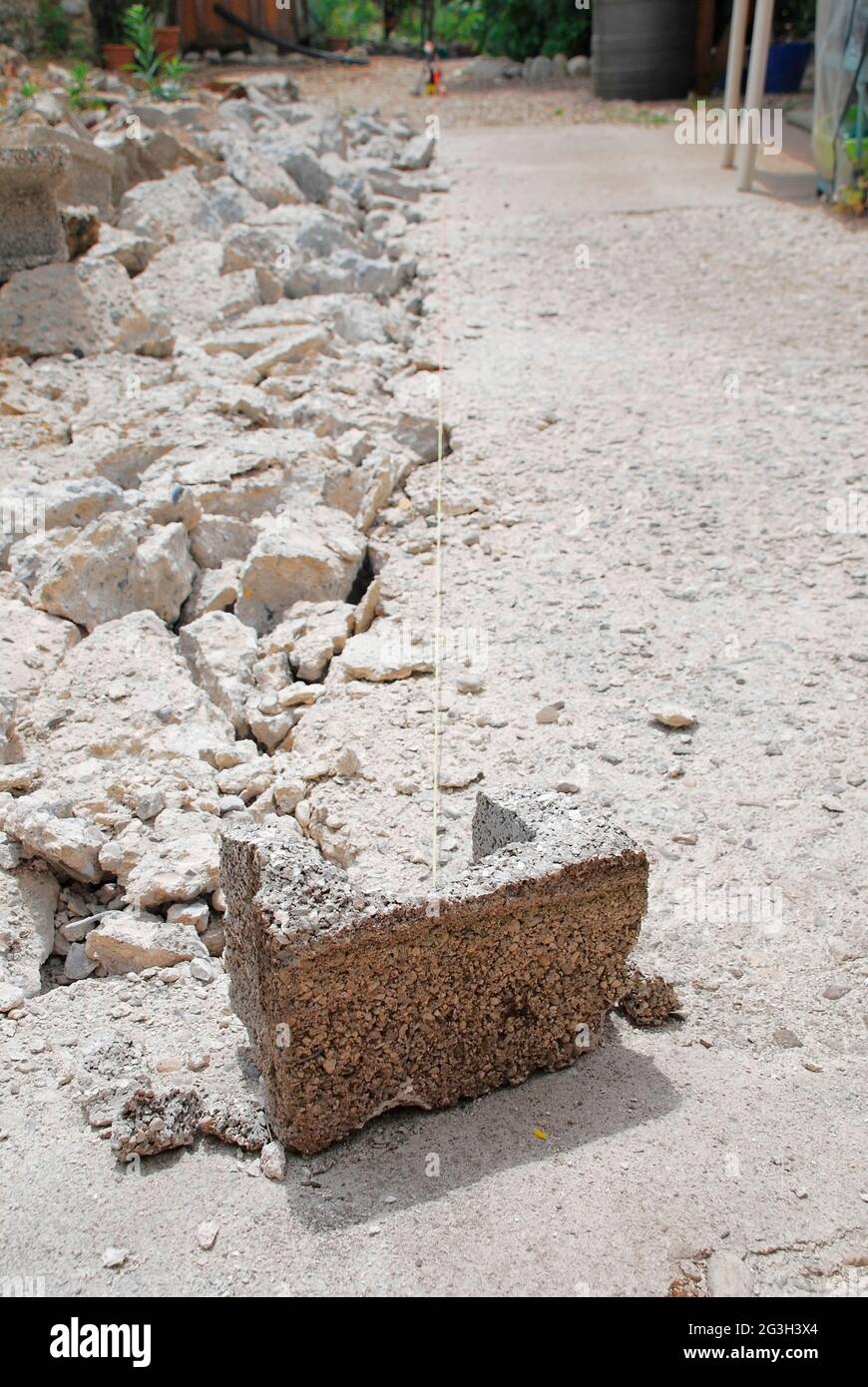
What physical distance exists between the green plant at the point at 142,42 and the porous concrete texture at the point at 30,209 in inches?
280

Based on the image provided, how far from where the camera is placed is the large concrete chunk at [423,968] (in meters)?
2.73

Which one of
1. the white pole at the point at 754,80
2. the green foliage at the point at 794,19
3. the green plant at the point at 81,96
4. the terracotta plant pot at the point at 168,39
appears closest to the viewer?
the white pole at the point at 754,80

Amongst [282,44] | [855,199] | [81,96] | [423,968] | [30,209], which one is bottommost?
[423,968]

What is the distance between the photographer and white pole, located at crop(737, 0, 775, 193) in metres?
10.1

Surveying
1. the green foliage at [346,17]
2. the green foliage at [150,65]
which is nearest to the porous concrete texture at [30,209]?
the green foliage at [150,65]

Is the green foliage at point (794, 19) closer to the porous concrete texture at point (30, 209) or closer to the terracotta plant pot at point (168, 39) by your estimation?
the terracotta plant pot at point (168, 39)

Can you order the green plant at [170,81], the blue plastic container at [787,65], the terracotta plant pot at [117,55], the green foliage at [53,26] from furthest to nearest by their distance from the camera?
1. the terracotta plant pot at [117,55]
2. the blue plastic container at [787,65]
3. the green foliage at [53,26]
4. the green plant at [170,81]

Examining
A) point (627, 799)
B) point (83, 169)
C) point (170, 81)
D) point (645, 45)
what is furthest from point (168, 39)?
point (627, 799)

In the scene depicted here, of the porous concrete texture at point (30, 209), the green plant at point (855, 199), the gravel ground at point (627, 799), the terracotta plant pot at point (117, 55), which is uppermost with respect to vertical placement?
the terracotta plant pot at point (117, 55)

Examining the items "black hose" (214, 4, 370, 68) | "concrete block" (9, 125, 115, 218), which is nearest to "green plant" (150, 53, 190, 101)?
"black hose" (214, 4, 370, 68)

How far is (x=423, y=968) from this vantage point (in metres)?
2.83

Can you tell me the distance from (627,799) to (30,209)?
18.2 ft

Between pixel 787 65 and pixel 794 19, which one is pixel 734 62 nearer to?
pixel 787 65

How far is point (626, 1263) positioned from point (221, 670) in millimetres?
2903
